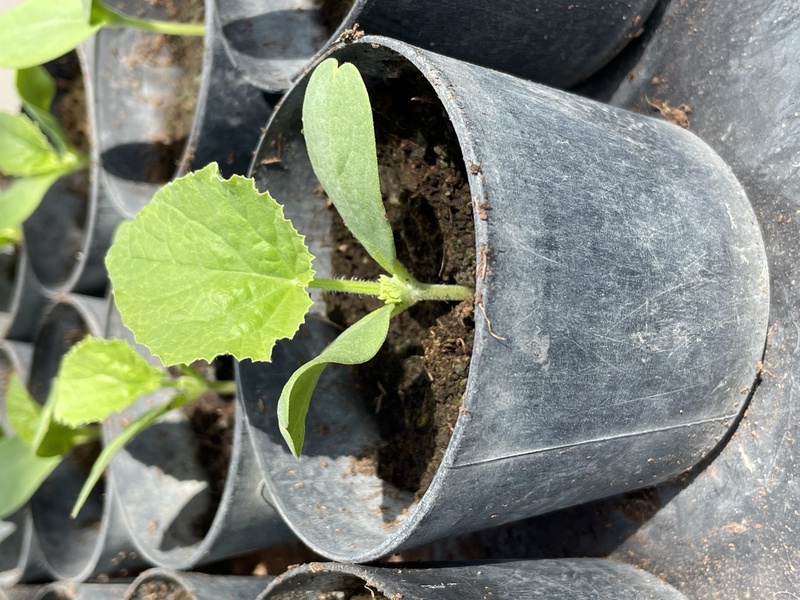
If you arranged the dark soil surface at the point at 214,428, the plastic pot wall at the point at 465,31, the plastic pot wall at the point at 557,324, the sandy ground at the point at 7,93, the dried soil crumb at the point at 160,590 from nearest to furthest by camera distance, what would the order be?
1. the plastic pot wall at the point at 557,324
2. the plastic pot wall at the point at 465,31
3. the dried soil crumb at the point at 160,590
4. the dark soil surface at the point at 214,428
5. the sandy ground at the point at 7,93

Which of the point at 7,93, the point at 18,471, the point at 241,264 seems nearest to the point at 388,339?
the point at 241,264

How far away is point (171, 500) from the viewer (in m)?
1.39

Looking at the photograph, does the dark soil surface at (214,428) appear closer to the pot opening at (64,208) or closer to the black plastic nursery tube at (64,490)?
the black plastic nursery tube at (64,490)

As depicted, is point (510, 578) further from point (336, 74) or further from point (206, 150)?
point (206, 150)

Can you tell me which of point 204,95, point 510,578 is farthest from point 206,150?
point 510,578

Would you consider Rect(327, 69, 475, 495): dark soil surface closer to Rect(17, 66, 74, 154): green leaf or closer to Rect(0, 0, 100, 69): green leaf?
Rect(0, 0, 100, 69): green leaf

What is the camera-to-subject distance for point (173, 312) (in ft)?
2.46

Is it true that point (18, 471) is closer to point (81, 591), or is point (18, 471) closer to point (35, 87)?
point (81, 591)

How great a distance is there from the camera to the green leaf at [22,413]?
1493 mm

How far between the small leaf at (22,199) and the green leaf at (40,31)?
419 millimetres

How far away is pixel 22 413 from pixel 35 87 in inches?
28.3

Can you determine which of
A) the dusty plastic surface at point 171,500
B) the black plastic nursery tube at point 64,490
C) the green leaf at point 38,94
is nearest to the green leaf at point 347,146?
the dusty plastic surface at point 171,500

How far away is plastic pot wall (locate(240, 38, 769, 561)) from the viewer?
25.7 inches

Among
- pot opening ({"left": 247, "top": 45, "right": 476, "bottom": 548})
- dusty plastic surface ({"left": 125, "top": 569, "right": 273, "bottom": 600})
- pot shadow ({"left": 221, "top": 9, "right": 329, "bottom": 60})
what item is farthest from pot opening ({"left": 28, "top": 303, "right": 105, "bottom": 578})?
pot opening ({"left": 247, "top": 45, "right": 476, "bottom": 548})
